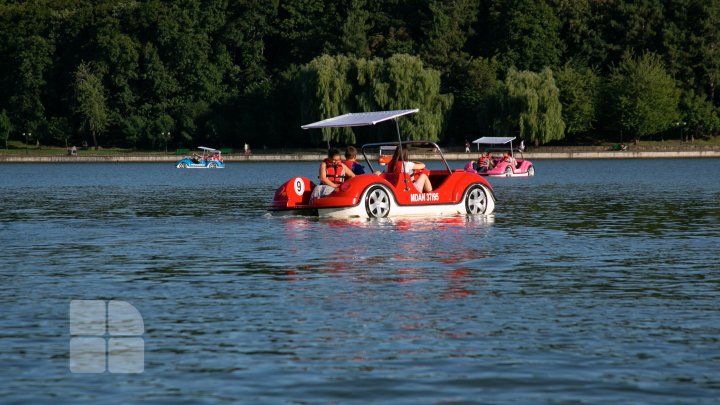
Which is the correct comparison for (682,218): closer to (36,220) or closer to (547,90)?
(36,220)

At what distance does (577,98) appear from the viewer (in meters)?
112

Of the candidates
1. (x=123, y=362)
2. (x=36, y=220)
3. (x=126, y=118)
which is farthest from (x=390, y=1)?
(x=123, y=362)

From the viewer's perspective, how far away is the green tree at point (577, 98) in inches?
4409

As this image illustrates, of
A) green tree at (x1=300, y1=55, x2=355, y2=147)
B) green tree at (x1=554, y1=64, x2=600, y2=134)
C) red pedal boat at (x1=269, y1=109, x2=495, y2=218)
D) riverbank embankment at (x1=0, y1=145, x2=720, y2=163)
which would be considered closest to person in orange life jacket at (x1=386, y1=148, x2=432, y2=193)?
red pedal boat at (x1=269, y1=109, x2=495, y2=218)

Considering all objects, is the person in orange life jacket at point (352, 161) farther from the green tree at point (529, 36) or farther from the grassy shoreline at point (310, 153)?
the green tree at point (529, 36)

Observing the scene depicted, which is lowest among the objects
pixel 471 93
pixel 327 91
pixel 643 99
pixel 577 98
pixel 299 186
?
pixel 299 186

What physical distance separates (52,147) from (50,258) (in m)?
119

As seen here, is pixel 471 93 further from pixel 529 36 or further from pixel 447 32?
pixel 447 32

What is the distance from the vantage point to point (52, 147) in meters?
135

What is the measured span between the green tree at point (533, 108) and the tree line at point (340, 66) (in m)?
0.19

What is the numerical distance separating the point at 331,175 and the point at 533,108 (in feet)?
259

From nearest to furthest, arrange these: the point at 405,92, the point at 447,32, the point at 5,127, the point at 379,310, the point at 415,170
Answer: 1. the point at 379,310
2. the point at 415,170
3. the point at 405,92
4. the point at 447,32
5. the point at 5,127

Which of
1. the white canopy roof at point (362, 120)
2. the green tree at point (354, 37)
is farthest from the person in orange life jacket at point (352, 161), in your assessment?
the green tree at point (354, 37)

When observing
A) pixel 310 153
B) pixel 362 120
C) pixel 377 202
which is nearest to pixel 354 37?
pixel 310 153
